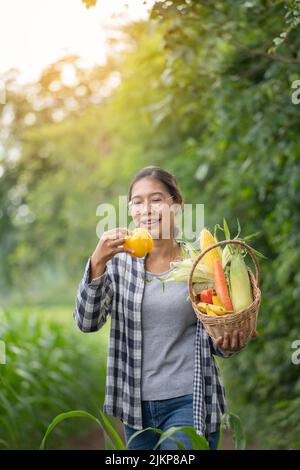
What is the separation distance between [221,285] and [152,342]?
0.45m

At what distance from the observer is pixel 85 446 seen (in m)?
6.73

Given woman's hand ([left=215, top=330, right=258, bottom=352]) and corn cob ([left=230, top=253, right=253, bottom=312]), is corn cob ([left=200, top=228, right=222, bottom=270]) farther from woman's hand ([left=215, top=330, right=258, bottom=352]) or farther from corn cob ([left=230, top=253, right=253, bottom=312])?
woman's hand ([left=215, top=330, right=258, bottom=352])

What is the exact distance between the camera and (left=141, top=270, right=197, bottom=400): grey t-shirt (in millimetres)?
2717

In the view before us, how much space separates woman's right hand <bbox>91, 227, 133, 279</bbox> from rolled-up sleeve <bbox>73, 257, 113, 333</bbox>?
0.22 feet

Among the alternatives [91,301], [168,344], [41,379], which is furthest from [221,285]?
[41,379]

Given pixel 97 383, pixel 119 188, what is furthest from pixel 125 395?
pixel 119 188

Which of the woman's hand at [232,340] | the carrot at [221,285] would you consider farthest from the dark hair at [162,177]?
the woman's hand at [232,340]

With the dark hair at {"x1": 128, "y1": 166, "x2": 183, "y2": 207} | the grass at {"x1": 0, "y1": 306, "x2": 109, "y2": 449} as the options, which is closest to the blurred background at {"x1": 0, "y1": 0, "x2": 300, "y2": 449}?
the grass at {"x1": 0, "y1": 306, "x2": 109, "y2": 449}

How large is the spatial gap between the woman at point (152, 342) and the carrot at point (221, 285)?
27 cm

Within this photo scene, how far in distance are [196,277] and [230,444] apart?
4.66m

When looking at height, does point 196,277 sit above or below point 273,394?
above

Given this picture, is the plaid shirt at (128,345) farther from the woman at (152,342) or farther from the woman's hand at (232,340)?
the woman's hand at (232,340)

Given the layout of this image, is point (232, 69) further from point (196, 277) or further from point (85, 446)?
point (85, 446)

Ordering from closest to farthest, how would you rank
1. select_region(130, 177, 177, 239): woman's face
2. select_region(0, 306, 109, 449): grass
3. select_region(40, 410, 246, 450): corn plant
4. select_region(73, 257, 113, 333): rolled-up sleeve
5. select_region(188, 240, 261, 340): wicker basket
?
select_region(40, 410, 246, 450): corn plant, select_region(188, 240, 261, 340): wicker basket, select_region(73, 257, 113, 333): rolled-up sleeve, select_region(130, 177, 177, 239): woman's face, select_region(0, 306, 109, 449): grass
